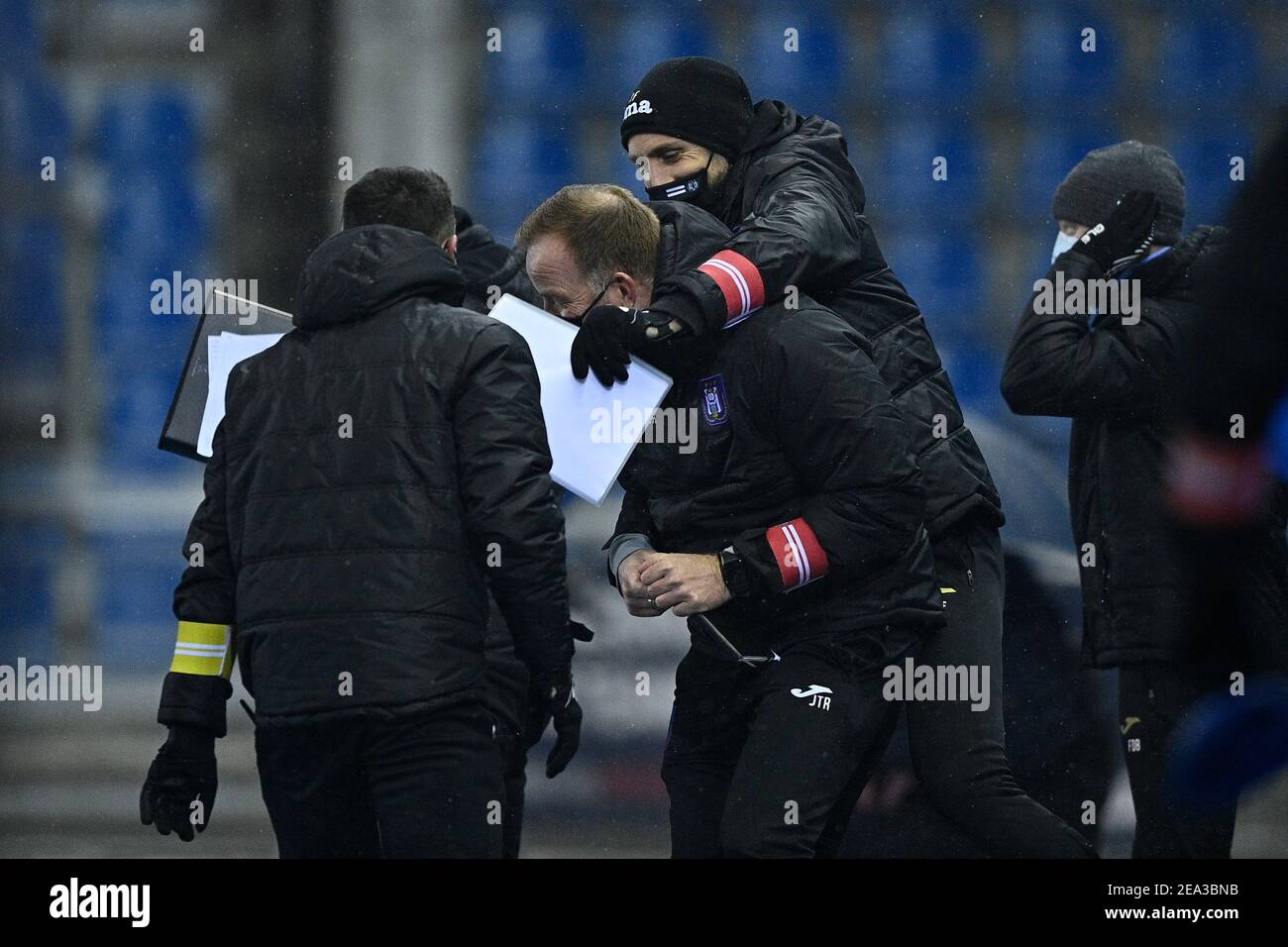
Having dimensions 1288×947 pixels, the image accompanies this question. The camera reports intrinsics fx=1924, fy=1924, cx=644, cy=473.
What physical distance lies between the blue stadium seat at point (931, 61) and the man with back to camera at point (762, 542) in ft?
10.5

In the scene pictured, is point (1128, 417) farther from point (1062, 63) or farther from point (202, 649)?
point (1062, 63)

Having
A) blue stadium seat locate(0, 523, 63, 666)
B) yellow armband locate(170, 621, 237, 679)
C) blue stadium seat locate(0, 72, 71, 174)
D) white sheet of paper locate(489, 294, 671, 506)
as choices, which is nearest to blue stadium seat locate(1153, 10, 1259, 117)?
white sheet of paper locate(489, 294, 671, 506)

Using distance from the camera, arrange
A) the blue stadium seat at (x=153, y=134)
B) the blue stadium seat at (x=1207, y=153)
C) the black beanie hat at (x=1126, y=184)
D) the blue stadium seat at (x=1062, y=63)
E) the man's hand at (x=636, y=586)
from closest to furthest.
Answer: the man's hand at (x=636, y=586)
the black beanie hat at (x=1126, y=184)
the blue stadium seat at (x=1207, y=153)
the blue stadium seat at (x=1062, y=63)
the blue stadium seat at (x=153, y=134)

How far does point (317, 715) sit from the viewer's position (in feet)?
9.12

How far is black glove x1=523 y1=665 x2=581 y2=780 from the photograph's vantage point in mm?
3086

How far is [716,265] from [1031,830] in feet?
3.33

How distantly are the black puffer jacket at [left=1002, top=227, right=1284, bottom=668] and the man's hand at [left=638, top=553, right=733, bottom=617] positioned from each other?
3.22 feet

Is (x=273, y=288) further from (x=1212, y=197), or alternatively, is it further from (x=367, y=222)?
(x=367, y=222)

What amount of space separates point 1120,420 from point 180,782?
5.93 feet

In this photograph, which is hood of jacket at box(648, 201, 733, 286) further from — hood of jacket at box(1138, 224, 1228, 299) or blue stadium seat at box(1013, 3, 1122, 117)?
blue stadium seat at box(1013, 3, 1122, 117)

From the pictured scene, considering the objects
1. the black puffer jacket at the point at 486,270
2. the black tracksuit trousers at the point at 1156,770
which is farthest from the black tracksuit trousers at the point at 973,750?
the black puffer jacket at the point at 486,270

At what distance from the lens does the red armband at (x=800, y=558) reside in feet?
9.20

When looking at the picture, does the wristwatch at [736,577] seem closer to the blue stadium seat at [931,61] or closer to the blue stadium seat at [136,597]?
the blue stadium seat at [931,61]

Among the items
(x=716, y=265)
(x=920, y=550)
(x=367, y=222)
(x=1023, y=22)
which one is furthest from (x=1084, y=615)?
(x=1023, y=22)
